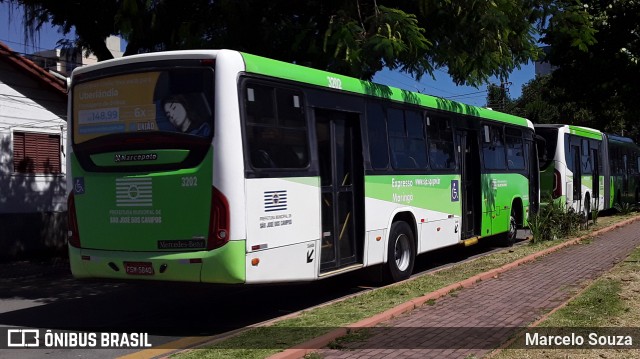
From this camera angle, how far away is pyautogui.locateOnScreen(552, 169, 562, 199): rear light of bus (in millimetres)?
18266

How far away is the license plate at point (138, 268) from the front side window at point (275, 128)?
165 centimetres

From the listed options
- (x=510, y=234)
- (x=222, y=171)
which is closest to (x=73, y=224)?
(x=222, y=171)

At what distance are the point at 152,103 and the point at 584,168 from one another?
17292 mm

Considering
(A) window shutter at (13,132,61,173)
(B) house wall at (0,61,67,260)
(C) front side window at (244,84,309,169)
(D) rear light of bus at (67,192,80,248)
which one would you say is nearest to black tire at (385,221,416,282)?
(C) front side window at (244,84,309,169)

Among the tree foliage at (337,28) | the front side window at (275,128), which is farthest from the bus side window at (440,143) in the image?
the front side window at (275,128)

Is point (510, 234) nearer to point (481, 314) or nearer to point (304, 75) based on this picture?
point (481, 314)

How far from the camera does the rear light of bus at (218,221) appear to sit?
666 centimetres

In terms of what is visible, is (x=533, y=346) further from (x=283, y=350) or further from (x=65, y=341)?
(x=65, y=341)

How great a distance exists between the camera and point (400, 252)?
Answer: 10273 mm

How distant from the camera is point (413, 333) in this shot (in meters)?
6.40

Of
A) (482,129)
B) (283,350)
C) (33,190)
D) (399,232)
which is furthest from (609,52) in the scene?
(283,350)

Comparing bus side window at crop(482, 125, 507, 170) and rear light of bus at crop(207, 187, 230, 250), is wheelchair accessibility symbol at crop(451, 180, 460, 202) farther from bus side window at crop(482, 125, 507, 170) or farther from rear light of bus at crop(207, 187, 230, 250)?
rear light of bus at crop(207, 187, 230, 250)

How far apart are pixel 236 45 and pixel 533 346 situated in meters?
7.55

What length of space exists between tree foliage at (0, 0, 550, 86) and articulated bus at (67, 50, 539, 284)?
0.98 meters
